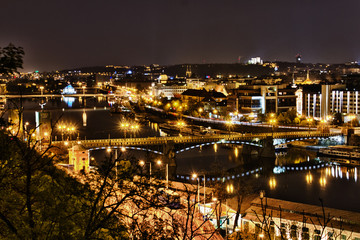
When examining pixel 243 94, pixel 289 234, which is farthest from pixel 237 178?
pixel 243 94

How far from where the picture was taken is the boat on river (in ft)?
47.7

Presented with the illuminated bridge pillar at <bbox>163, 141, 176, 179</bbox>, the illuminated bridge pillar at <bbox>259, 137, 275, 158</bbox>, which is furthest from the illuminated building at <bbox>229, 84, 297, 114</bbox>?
the illuminated bridge pillar at <bbox>163, 141, 176, 179</bbox>

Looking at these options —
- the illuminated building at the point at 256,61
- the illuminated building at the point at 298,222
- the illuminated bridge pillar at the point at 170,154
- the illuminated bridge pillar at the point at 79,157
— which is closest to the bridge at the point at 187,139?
the illuminated bridge pillar at the point at 170,154

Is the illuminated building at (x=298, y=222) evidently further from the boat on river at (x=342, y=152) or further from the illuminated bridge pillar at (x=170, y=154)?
the boat on river at (x=342, y=152)

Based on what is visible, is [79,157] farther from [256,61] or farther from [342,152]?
[256,61]

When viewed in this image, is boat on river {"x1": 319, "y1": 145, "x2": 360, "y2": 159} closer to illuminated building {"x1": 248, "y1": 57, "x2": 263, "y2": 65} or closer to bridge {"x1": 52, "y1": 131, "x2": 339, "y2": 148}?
bridge {"x1": 52, "y1": 131, "x2": 339, "y2": 148}

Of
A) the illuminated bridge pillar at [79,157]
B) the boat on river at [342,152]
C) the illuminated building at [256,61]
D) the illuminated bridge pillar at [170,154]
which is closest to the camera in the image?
the illuminated bridge pillar at [79,157]

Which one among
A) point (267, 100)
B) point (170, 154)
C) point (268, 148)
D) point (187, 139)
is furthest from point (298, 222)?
point (267, 100)

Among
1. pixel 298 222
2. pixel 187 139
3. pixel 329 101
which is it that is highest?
pixel 329 101

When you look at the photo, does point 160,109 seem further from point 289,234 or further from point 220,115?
point 289,234

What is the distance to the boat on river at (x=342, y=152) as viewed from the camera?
14.5 m

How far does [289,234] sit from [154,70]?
9006 cm

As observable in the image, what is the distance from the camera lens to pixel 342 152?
48.4 feet

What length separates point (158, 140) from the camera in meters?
13.2
